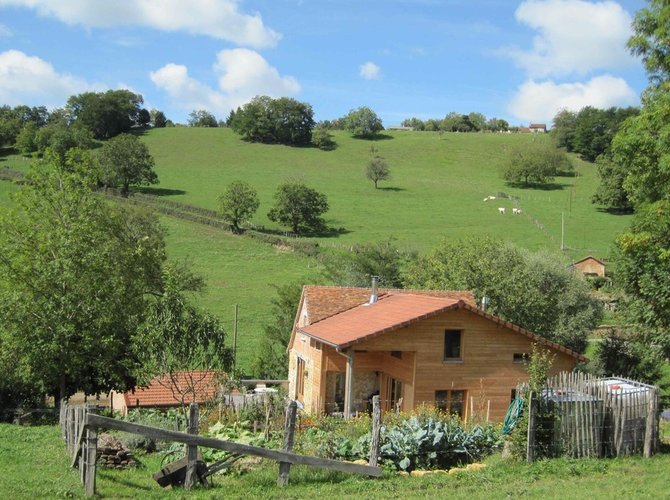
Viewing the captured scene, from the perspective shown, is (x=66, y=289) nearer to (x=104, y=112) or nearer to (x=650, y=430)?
(x=650, y=430)

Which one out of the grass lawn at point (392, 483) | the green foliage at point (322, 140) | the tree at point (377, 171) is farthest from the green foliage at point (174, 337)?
the green foliage at point (322, 140)

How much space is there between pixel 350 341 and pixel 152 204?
60096 mm

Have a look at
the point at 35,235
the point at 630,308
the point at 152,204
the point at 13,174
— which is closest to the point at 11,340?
the point at 35,235

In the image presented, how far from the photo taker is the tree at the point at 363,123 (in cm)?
13412

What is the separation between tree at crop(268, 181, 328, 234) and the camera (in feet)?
252

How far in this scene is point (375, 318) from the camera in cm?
2728

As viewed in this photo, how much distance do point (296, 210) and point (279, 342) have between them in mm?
37172

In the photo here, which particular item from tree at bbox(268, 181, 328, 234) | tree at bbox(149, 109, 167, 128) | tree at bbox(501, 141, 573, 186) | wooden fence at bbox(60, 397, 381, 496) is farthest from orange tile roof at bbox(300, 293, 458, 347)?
tree at bbox(149, 109, 167, 128)

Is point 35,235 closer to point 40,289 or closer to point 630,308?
point 40,289

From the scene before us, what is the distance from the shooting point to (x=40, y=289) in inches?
1099

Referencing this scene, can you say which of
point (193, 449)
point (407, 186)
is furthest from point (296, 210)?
point (193, 449)

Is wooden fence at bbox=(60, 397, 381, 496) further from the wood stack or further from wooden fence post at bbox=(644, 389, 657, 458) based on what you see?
wooden fence post at bbox=(644, 389, 657, 458)

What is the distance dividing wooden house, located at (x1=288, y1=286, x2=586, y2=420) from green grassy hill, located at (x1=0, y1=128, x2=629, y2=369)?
544 inches

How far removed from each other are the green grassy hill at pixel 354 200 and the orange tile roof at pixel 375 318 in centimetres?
1205
